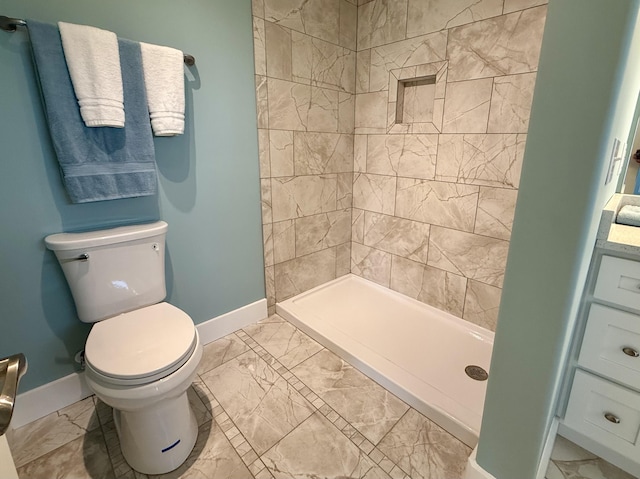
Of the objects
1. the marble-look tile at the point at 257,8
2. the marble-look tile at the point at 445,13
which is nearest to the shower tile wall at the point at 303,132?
the marble-look tile at the point at 257,8

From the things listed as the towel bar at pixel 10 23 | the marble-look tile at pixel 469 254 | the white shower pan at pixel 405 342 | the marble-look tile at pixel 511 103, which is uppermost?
the towel bar at pixel 10 23

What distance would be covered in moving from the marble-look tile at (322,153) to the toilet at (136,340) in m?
1.04

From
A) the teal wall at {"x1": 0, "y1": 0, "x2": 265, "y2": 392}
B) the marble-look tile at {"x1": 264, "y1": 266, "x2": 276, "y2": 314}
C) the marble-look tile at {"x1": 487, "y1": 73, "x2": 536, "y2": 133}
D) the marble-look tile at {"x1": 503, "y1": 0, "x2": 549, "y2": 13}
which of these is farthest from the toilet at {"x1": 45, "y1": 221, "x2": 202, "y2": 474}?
the marble-look tile at {"x1": 503, "y1": 0, "x2": 549, "y2": 13}

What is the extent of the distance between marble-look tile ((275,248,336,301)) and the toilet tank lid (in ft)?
3.14

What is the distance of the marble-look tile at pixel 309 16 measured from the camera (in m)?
1.94

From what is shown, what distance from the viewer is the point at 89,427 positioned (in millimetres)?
1501

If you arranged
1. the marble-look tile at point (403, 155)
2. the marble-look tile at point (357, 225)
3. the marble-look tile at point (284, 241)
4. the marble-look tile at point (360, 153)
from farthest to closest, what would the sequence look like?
the marble-look tile at point (357, 225)
the marble-look tile at point (360, 153)
the marble-look tile at point (284, 241)
the marble-look tile at point (403, 155)

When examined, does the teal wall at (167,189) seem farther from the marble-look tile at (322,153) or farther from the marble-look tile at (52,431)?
the marble-look tile at (322,153)

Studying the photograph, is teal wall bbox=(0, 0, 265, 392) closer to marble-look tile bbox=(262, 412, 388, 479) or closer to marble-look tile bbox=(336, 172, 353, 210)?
marble-look tile bbox=(336, 172, 353, 210)

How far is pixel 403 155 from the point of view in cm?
231

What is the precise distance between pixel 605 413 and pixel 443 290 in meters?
1.09

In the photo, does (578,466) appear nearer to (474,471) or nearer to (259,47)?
(474,471)

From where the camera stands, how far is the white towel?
128 centimetres

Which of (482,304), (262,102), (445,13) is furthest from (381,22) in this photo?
(482,304)
